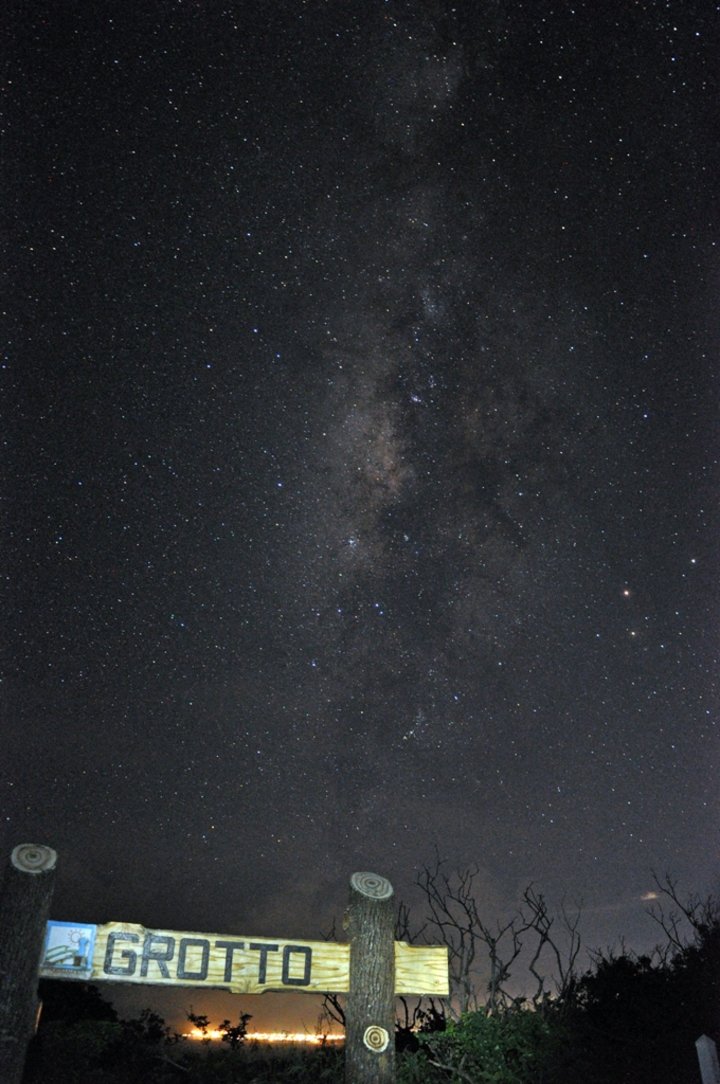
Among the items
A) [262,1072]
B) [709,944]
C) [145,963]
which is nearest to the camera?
[145,963]

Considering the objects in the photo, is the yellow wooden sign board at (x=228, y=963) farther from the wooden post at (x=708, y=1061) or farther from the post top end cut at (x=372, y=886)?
the wooden post at (x=708, y=1061)

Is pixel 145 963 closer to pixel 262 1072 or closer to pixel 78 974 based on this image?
pixel 78 974

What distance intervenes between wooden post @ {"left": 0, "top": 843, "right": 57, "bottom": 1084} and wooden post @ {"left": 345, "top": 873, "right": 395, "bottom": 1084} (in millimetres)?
1535

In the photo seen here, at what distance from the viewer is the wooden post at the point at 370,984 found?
13.3ft

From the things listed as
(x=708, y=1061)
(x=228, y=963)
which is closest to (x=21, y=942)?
(x=228, y=963)

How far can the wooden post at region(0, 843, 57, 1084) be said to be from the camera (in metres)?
3.56

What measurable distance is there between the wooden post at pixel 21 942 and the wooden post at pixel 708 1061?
24.8 ft

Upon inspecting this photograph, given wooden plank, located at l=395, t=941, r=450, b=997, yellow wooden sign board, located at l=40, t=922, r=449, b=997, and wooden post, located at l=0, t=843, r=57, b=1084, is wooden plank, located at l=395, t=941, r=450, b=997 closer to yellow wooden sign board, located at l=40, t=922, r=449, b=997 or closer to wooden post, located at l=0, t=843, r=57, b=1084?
yellow wooden sign board, located at l=40, t=922, r=449, b=997


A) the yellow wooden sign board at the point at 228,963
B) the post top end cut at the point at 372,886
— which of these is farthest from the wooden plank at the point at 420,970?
the post top end cut at the point at 372,886

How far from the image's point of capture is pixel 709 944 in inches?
669

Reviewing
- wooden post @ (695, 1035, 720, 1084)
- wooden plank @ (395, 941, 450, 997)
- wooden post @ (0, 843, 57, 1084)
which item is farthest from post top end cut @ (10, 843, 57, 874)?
wooden post @ (695, 1035, 720, 1084)

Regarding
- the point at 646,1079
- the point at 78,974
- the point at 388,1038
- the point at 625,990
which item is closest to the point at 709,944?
the point at 625,990

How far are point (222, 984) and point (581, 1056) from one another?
11274mm

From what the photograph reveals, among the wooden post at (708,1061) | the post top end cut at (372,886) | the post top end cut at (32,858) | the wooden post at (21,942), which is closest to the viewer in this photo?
the wooden post at (21,942)
